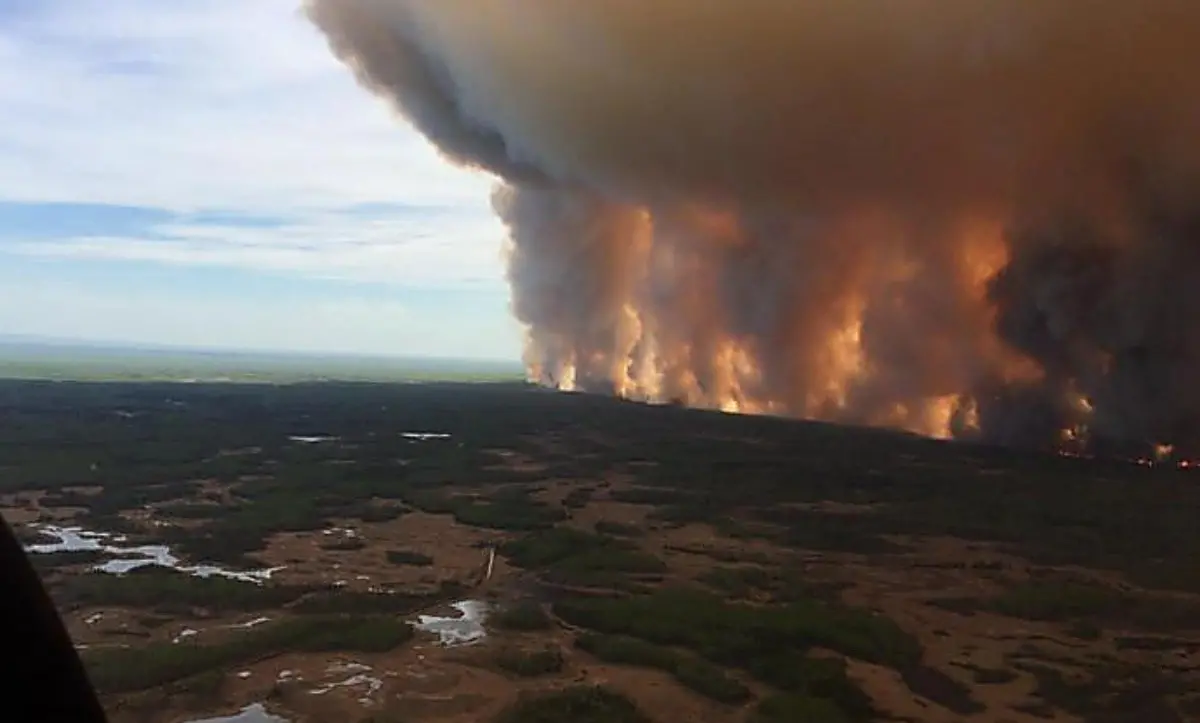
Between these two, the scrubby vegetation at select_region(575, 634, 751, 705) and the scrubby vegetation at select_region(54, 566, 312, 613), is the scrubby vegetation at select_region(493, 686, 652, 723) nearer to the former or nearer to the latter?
the scrubby vegetation at select_region(575, 634, 751, 705)

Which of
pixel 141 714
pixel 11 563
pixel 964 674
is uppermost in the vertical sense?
pixel 11 563

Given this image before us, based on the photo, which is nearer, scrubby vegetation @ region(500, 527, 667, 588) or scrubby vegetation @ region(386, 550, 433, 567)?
scrubby vegetation @ region(500, 527, 667, 588)

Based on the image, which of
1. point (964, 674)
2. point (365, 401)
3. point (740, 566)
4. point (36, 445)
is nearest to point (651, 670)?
point (964, 674)

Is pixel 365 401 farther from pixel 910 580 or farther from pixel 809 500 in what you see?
pixel 910 580

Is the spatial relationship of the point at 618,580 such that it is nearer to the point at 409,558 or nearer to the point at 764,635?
the point at 764,635

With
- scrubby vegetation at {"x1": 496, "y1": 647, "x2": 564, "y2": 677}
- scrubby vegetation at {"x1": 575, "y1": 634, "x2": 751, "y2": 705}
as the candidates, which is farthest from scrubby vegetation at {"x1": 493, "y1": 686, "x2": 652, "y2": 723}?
scrubby vegetation at {"x1": 575, "y1": 634, "x2": 751, "y2": 705}

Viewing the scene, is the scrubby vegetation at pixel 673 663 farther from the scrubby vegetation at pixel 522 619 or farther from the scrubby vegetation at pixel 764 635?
the scrubby vegetation at pixel 522 619

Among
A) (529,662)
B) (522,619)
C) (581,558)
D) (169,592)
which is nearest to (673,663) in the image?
(529,662)

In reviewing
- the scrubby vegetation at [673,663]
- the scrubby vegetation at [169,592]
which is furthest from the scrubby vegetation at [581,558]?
the scrubby vegetation at [169,592]
